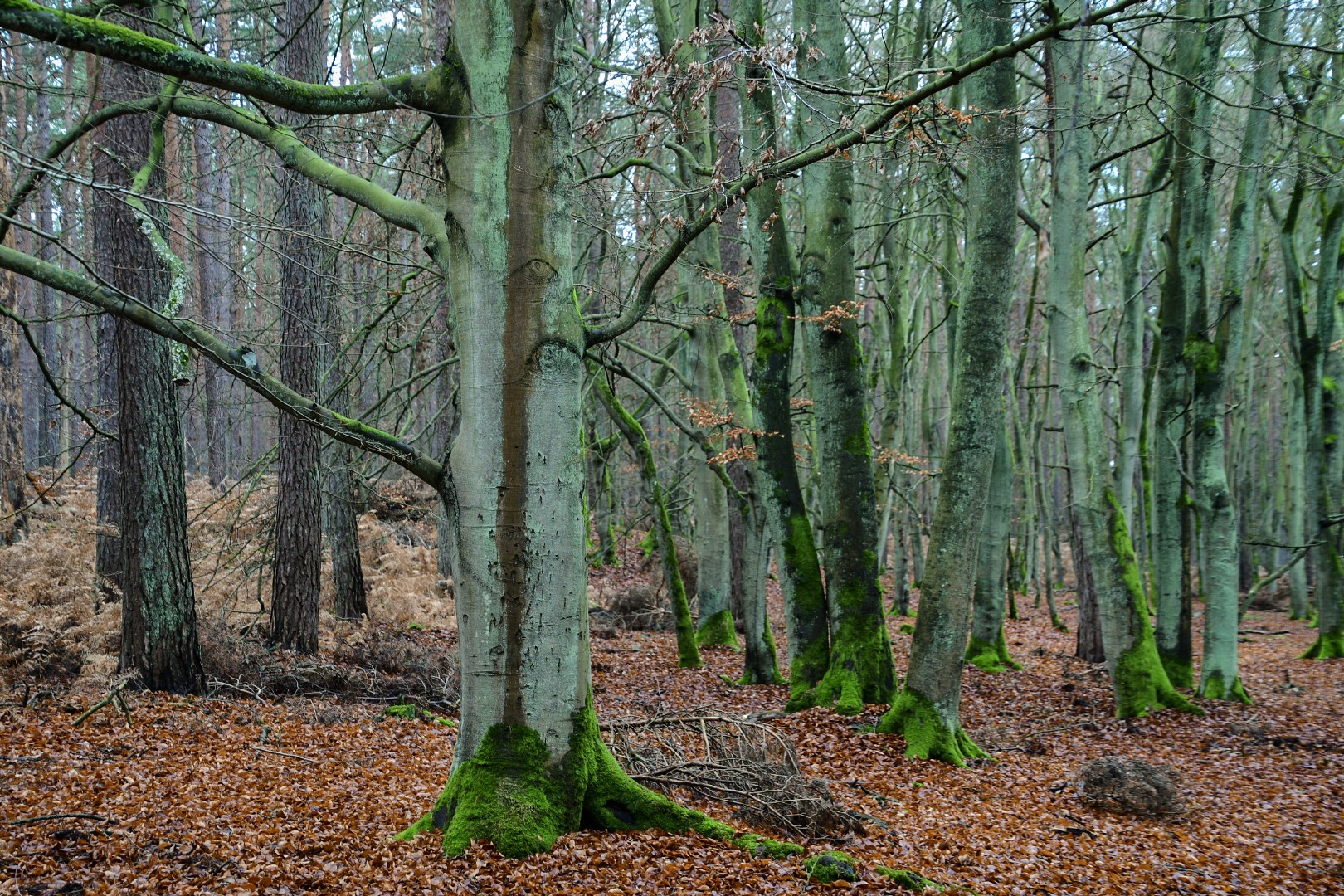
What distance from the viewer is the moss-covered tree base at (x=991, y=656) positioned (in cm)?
1232

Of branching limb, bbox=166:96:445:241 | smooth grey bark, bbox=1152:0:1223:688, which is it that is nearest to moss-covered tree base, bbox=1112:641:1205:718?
smooth grey bark, bbox=1152:0:1223:688

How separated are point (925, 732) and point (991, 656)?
5.99m

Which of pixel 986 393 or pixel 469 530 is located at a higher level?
pixel 986 393

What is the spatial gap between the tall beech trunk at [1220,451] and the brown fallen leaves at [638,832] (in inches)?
28.7

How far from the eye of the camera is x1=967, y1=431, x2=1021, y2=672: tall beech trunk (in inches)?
469

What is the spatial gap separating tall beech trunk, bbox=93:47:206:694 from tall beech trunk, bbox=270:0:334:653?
80.7 inches

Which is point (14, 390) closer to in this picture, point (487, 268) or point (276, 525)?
point (276, 525)

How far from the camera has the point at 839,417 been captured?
341 inches

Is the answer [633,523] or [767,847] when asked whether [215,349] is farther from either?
[633,523]

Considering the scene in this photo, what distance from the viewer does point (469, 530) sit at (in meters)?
4.24

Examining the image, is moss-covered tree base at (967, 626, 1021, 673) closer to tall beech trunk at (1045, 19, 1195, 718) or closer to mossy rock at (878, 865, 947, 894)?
tall beech trunk at (1045, 19, 1195, 718)

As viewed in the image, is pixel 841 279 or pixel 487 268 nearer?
pixel 487 268

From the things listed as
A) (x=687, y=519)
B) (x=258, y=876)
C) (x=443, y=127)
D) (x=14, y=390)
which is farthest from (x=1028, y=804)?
(x=687, y=519)

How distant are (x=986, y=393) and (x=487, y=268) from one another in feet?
15.5
